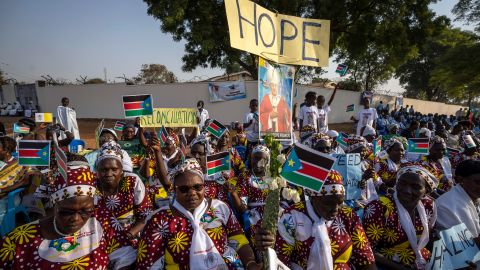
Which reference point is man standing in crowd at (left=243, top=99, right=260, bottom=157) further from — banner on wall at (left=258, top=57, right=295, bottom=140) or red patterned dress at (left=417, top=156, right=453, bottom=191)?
banner on wall at (left=258, top=57, right=295, bottom=140)

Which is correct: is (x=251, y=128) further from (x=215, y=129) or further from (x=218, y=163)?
(x=218, y=163)

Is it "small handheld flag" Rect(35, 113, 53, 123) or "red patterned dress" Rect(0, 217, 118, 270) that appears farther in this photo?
"small handheld flag" Rect(35, 113, 53, 123)

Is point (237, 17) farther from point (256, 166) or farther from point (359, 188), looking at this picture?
point (359, 188)

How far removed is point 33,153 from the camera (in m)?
4.07

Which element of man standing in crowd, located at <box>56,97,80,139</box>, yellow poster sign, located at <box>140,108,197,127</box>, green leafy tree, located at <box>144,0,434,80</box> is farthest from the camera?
green leafy tree, located at <box>144,0,434,80</box>

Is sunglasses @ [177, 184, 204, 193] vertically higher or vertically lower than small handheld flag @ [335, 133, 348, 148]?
higher

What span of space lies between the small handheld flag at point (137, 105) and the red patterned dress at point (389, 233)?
3328 mm

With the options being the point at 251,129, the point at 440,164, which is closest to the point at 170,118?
the point at 251,129

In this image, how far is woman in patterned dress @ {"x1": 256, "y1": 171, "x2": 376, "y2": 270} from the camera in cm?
216

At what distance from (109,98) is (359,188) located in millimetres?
22307

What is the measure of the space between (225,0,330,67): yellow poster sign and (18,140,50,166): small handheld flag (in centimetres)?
333

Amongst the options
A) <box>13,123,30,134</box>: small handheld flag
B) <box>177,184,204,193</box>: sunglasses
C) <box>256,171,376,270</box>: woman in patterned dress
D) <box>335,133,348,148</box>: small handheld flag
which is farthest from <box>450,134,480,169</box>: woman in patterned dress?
<box>13,123,30,134</box>: small handheld flag

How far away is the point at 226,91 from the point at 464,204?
55.0 feet

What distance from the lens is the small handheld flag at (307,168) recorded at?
6.78ft
